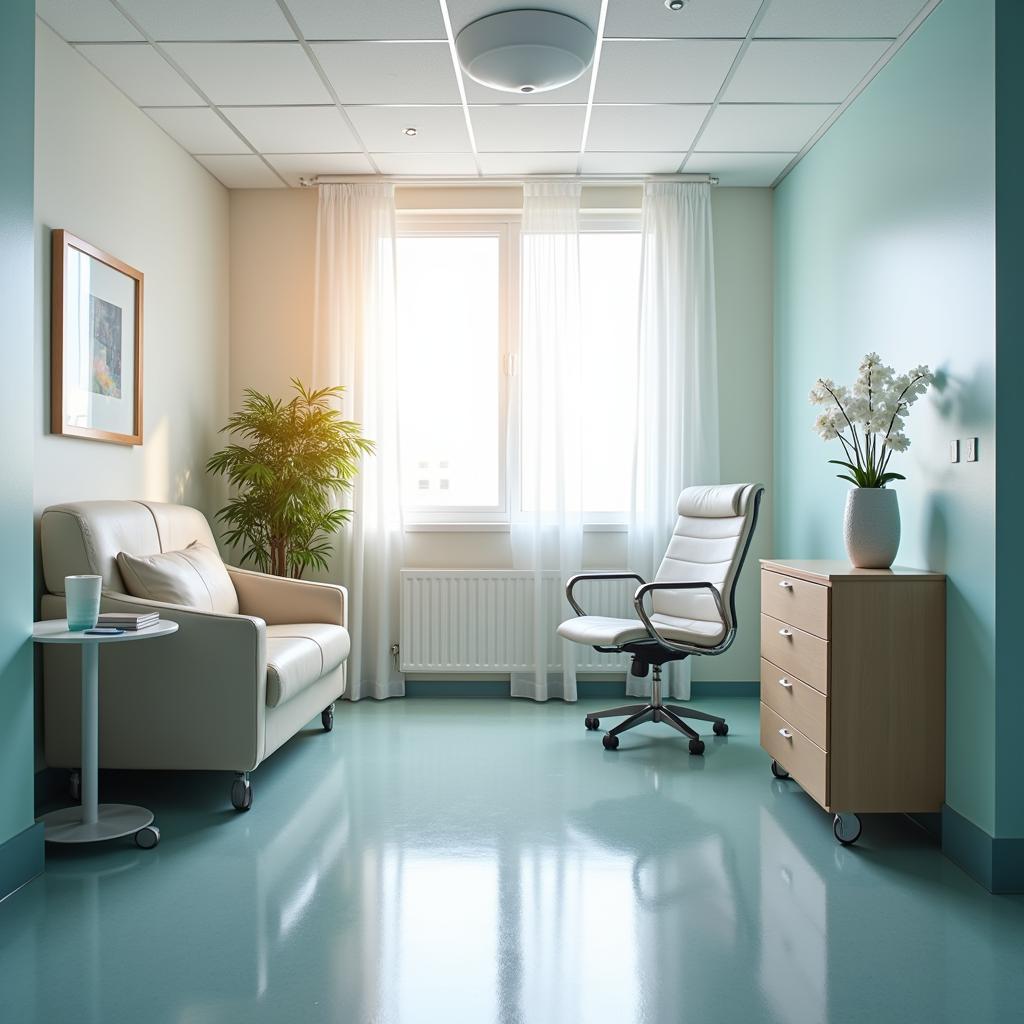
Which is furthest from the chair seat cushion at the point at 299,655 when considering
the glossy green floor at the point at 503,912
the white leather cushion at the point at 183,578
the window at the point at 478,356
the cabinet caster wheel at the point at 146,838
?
the window at the point at 478,356

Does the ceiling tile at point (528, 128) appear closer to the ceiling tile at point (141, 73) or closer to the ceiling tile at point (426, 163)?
the ceiling tile at point (426, 163)

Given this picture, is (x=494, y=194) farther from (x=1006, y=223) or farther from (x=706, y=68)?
(x=1006, y=223)

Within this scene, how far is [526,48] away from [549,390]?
1968mm

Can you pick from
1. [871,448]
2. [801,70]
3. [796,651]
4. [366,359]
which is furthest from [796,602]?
[366,359]

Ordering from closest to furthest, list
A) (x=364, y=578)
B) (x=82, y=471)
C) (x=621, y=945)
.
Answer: (x=621, y=945) < (x=82, y=471) < (x=364, y=578)

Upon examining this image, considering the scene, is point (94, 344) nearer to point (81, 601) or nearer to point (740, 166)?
point (81, 601)

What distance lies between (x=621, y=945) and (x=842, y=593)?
4.23ft

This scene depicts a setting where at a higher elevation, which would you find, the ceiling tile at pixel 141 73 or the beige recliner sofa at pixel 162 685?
the ceiling tile at pixel 141 73

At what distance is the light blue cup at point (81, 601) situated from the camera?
8.92 feet

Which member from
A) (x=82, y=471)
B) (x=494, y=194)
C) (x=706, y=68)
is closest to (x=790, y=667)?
(x=706, y=68)

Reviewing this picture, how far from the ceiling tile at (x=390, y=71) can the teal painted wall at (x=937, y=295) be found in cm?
172

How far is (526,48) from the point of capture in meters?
3.29

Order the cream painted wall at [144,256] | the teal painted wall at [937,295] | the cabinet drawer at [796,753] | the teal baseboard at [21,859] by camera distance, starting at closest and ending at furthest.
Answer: the teal baseboard at [21,859], the teal painted wall at [937,295], the cabinet drawer at [796,753], the cream painted wall at [144,256]

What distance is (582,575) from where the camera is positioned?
4.46 m
